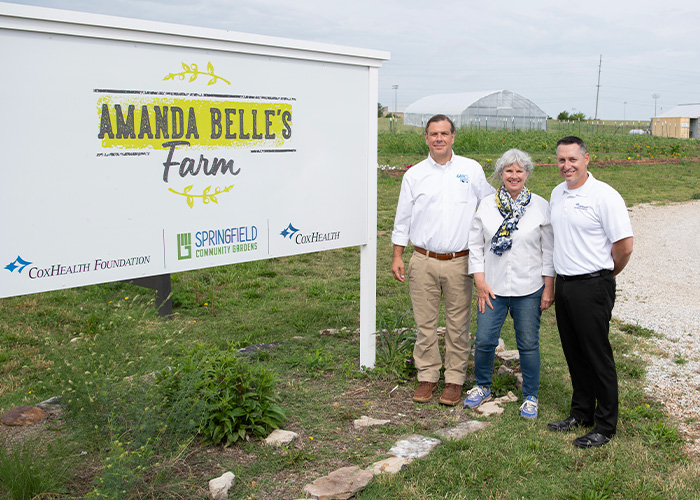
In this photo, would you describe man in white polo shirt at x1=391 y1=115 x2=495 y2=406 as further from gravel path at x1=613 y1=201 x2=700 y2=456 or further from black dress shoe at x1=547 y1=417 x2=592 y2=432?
gravel path at x1=613 y1=201 x2=700 y2=456

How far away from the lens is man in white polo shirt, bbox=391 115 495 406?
4.45 m

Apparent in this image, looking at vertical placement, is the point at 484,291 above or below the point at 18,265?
below

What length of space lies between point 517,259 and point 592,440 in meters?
1.18

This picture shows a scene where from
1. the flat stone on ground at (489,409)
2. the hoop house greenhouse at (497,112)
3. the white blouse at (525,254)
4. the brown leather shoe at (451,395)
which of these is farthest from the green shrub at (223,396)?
A: the hoop house greenhouse at (497,112)

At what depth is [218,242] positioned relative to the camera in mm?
4238

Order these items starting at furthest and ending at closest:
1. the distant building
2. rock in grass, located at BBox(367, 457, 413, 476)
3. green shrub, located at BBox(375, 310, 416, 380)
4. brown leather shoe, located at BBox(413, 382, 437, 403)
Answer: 1. the distant building
2. green shrub, located at BBox(375, 310, 416, 380)
3. brown leather shoe, located at BBox(413, 382, 437, 403)
4. rock in grass, located at BBox(367, 457, 413, 476)

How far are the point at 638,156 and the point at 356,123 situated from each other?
22.6 meters

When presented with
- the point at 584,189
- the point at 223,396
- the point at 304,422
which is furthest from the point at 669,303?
the point at 223,396

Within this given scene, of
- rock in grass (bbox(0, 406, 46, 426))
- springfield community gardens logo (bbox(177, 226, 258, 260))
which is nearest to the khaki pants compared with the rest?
springfield community gardens logo (bbox(177, 226, 258, 260))

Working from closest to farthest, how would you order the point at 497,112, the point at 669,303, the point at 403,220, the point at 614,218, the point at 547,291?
1. the point at 614,218
2. the point at 547,291
3. the point at 403,220
4. the point at 669,303
5. the point at 497,112

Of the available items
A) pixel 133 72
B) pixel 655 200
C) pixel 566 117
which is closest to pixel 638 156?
pixel 655 200

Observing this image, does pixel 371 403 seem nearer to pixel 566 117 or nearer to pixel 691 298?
pixel 691 298

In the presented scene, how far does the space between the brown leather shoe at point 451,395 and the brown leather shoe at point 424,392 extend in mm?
91

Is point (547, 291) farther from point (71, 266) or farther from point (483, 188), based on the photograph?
point (71, 266)
